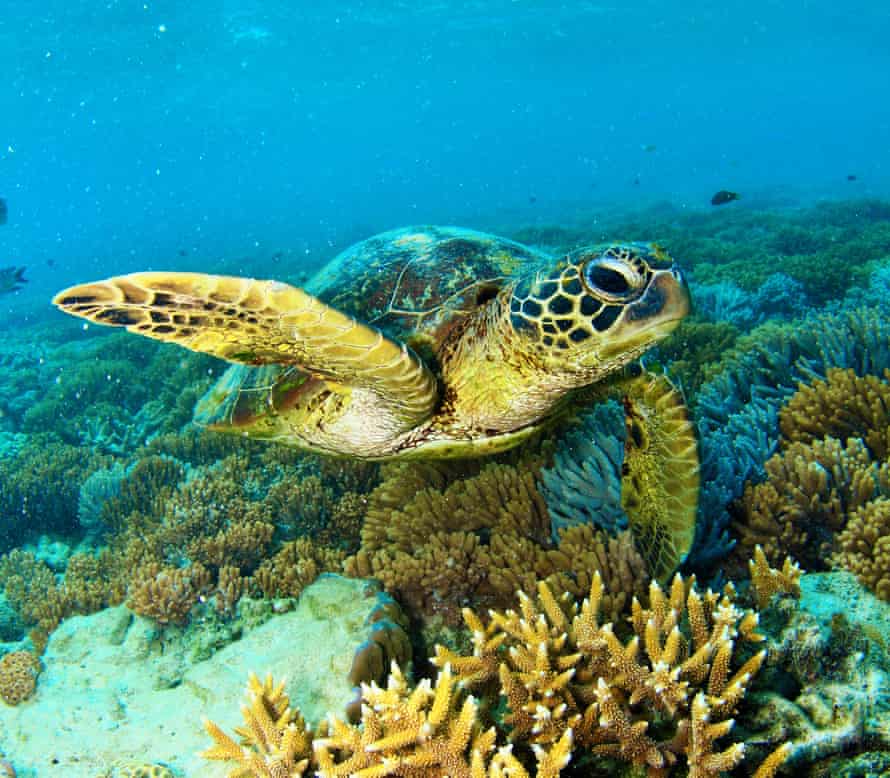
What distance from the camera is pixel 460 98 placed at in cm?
8406

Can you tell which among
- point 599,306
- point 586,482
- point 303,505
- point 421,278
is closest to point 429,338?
point 421,278

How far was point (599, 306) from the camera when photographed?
1963mm

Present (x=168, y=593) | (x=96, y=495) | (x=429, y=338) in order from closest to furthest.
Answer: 1. (x=429, y=338)
2. (x=168, y=593)
3. (x=96, y=495)

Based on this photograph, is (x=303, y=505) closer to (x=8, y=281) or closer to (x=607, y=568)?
(x=607, y=568)


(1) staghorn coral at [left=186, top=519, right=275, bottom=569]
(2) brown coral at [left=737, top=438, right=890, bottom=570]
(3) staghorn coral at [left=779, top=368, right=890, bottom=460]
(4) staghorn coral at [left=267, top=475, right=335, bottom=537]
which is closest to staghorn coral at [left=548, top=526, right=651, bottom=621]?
(2) brown coral at [left=737, top=438, right=890, bottom=570]

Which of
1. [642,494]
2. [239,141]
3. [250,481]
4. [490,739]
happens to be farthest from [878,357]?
[239,141]

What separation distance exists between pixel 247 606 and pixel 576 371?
2.16 meters

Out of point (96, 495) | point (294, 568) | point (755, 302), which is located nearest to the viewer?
point (294, 568)

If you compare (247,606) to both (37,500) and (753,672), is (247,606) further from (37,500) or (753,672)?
(37,500)

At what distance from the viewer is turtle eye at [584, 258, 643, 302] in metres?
1.89

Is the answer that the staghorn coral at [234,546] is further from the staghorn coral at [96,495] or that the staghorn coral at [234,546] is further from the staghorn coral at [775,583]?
the staghorn coral at [775,583]

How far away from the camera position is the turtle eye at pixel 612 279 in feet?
6.21

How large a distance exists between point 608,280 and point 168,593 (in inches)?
108

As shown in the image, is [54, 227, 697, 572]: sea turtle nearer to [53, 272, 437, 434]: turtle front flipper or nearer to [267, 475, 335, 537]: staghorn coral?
[53, 272, 437, 434]: turtle front flipper
